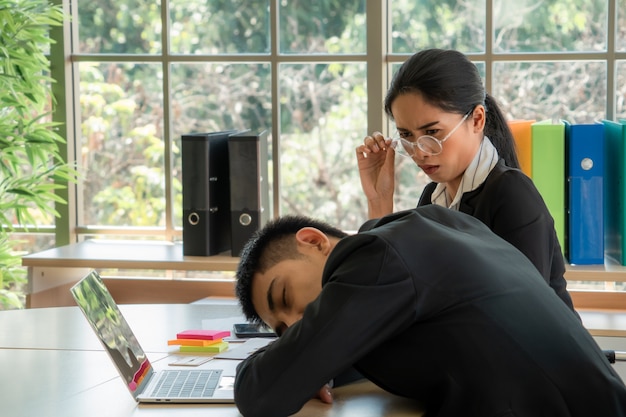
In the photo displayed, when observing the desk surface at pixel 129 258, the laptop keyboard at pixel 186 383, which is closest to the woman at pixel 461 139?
the laptop keyboard at pixel 186 383

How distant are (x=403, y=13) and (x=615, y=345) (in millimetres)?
1557

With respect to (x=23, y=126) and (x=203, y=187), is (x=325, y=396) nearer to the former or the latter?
(x=203, y=187)

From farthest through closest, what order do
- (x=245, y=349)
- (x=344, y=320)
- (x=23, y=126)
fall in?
(x=23, y=126)
(x=245, y=349)
(x=344, y=320)

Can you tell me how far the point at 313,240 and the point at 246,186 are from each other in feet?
5.67

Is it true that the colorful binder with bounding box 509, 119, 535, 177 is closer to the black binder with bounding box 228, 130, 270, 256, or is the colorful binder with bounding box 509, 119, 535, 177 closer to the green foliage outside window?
the black binder with bounding box 228, 130, 270, 256

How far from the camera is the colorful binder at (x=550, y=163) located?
2977 mm

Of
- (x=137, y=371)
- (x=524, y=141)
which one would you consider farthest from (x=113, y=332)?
(x=524, y=141)

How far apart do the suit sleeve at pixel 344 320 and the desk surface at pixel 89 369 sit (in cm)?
18

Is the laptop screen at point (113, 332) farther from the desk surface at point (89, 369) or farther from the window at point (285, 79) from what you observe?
the window at point (285, 79)

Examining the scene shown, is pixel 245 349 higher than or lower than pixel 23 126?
lower

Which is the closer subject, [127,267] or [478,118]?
[478,118]

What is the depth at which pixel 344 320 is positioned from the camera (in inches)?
52.5

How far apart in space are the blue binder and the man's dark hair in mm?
1533

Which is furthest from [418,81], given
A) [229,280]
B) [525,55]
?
[229,280]
